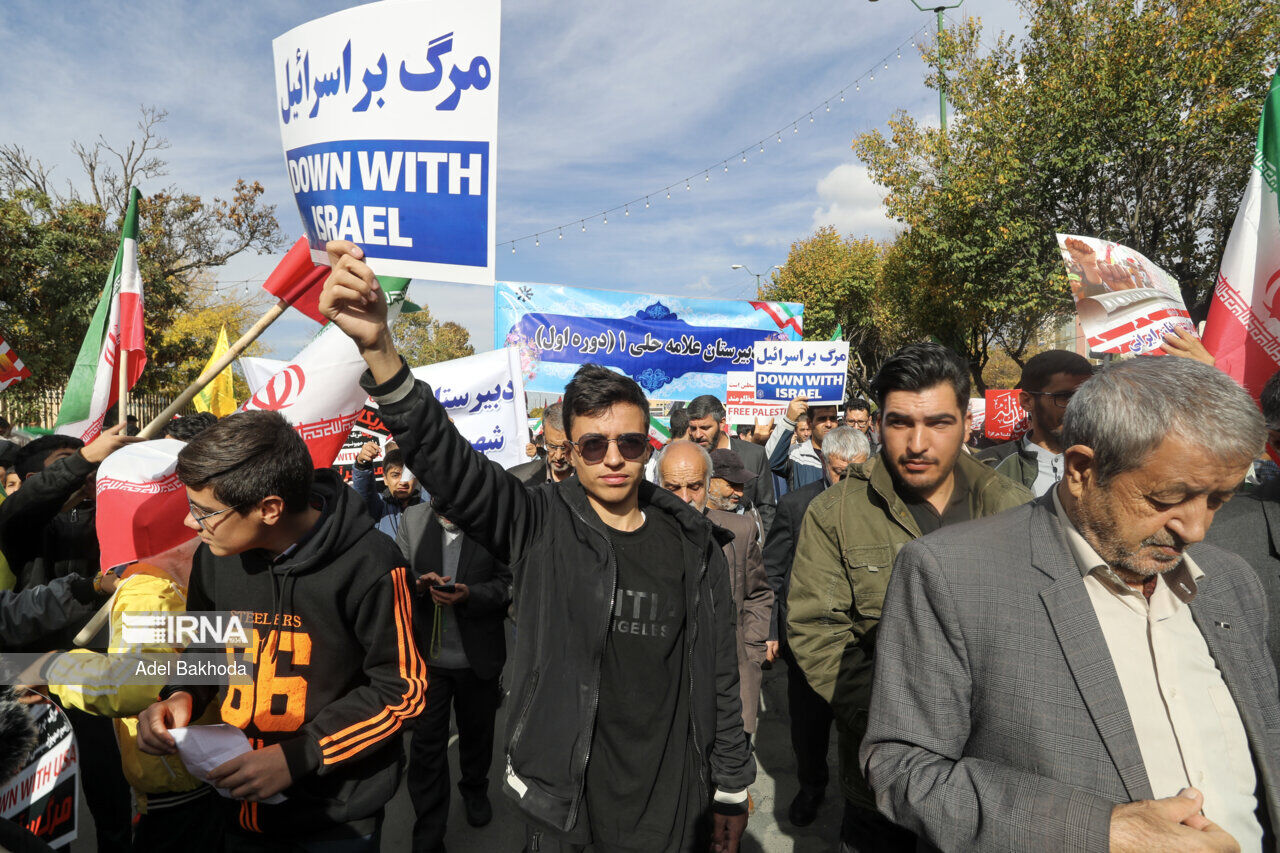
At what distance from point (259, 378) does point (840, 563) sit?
4.12 m

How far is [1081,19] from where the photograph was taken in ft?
48.0

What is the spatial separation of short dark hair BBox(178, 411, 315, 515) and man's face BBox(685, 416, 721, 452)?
4262 millimetres

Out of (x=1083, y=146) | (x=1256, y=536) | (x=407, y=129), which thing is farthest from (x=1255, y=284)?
(x=1083, y=146)

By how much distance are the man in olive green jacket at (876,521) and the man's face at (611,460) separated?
676 millimetres

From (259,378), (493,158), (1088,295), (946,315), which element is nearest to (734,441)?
Result: (1088,295)

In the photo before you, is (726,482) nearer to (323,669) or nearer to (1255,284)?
(1255,284)

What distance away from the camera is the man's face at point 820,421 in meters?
7.60

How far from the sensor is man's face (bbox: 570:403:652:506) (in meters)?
2.28

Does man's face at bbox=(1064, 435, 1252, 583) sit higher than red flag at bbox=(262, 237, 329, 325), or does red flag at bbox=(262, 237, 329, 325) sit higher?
red flag at bbox=(262, 237, 329, 325)

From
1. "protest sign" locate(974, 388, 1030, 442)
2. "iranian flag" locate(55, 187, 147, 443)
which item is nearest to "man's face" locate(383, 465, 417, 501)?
"iranian flag" locate(55, 187, 147, 443)

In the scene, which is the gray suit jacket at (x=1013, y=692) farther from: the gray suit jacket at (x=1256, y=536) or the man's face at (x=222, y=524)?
the man's face at (x=222, y=524)

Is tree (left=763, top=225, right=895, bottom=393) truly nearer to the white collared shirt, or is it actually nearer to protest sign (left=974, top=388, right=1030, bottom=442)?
protest sign (left=974, top=388, right=1030, bottom=442)

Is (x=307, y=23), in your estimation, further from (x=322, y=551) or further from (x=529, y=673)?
(x=529, y=673)

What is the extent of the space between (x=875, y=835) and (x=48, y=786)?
2210 millimetres
